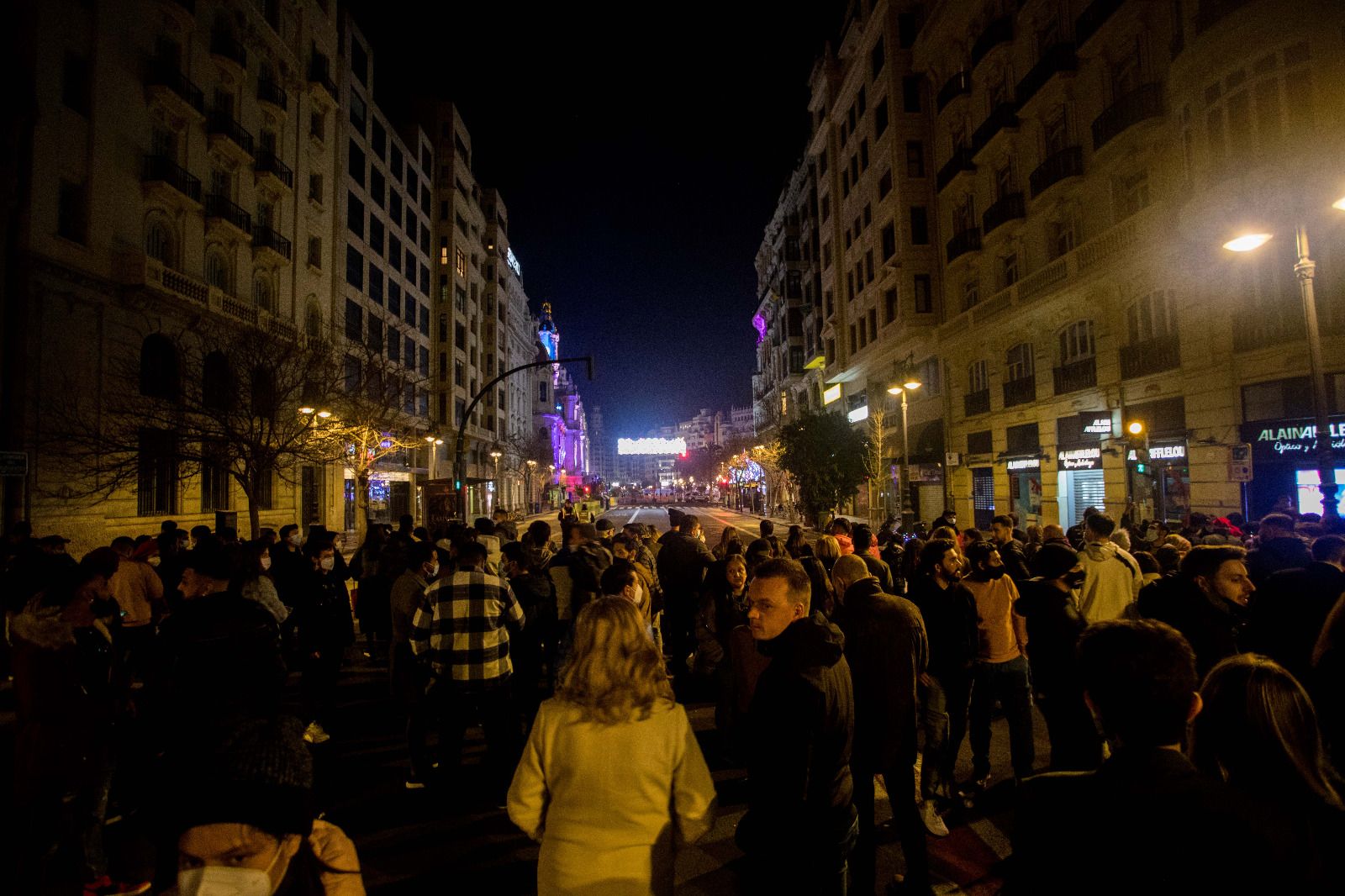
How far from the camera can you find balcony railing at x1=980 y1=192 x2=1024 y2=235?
24.4 m

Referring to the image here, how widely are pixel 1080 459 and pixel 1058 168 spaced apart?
950cm

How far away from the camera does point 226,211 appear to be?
25.2 metres

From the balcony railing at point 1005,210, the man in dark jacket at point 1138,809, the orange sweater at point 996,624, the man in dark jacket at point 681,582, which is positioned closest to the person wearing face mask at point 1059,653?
the orange sweater at point 996,624

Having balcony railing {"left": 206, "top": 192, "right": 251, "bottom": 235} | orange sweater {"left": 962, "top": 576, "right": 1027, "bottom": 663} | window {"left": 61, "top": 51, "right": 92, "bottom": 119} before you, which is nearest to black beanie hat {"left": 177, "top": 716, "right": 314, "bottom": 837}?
orange sweater {"left": 962, "top": 576, "right": 1027, "bottom": 663}

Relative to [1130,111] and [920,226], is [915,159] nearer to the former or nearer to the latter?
[920,226]

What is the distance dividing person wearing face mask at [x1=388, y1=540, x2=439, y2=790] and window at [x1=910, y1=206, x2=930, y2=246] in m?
29.7

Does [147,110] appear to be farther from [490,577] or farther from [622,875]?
[622,875]

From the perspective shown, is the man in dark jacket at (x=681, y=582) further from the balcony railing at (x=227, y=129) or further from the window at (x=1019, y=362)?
the balcony railing at (x=227, y=129)

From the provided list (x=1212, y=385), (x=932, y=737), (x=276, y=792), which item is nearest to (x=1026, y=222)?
(x=1212, y=385)

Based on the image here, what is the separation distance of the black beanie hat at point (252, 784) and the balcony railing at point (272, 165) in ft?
108

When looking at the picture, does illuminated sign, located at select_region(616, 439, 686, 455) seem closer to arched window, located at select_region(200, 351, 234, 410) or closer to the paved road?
arched window, located at select_region(200, 351, 234, 410)

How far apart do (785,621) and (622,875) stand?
1.27 metres

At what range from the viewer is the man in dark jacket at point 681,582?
8.81 metres

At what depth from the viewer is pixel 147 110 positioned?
22219 mm
